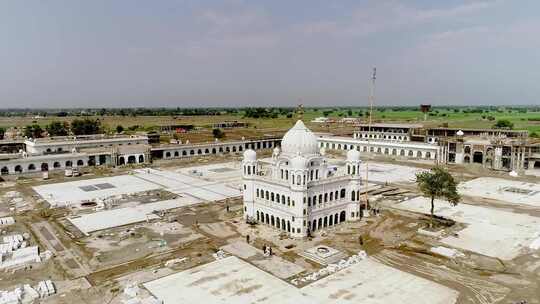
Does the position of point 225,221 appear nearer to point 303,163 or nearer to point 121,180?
point 303,163

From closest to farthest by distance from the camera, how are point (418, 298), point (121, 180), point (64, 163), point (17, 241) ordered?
point (418, 298) < point (17, 241) < point (121, 180) < point (64, 163)

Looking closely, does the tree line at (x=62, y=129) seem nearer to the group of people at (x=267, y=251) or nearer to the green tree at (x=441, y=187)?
the group of people at (x=267, y=251)

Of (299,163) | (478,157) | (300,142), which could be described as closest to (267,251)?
(299,163)

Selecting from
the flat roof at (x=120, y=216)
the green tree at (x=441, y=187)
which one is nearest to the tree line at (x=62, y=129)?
the flat roof at (x=120, y=216)

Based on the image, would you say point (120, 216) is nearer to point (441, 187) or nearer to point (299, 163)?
point (299, 163)

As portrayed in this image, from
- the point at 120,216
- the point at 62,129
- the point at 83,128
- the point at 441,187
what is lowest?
the point at 120,216

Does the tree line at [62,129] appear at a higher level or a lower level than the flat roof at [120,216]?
higher

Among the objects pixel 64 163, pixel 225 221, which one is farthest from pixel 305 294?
pixel 64 163
